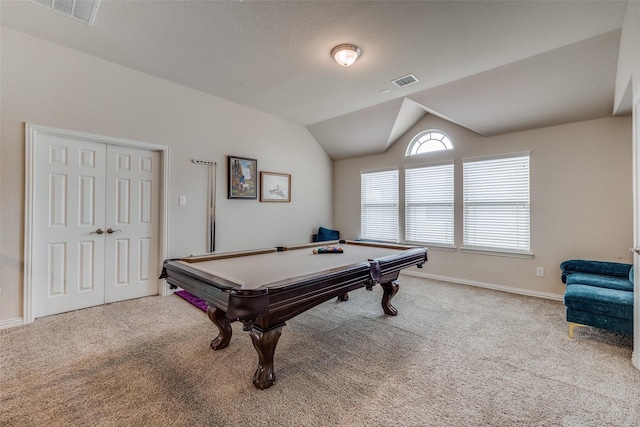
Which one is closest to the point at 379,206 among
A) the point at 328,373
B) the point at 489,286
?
the point at 489,286

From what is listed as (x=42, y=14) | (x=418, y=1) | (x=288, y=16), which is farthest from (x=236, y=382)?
(x=42, y=14)

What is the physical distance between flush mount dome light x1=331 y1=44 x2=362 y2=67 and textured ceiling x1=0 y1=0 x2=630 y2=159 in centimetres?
7

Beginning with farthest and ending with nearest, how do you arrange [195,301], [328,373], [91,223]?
[195,301]
[91,223]
[328,373]

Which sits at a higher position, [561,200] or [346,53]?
[346,53]

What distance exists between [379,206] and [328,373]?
12.7 feet

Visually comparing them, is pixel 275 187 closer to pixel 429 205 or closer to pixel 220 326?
pixel 429 205

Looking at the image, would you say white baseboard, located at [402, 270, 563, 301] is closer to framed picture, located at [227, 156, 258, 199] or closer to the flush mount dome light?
framed picture, located at [227, 156, 258, 199]

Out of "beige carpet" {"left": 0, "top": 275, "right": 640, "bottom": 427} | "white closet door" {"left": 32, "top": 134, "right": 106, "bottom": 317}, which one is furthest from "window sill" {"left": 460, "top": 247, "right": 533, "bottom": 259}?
"white closet door" {"left": 32, "top": 134, "right": 106, "bottom": 317}

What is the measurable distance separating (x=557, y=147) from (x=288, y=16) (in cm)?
369

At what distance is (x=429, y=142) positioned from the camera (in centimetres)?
484

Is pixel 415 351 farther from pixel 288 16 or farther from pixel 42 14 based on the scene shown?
pixel 42 14

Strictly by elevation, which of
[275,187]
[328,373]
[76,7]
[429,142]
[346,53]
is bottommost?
[328,373]

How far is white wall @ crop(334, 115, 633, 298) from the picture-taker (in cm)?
329

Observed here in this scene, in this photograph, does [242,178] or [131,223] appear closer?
[131,223]
